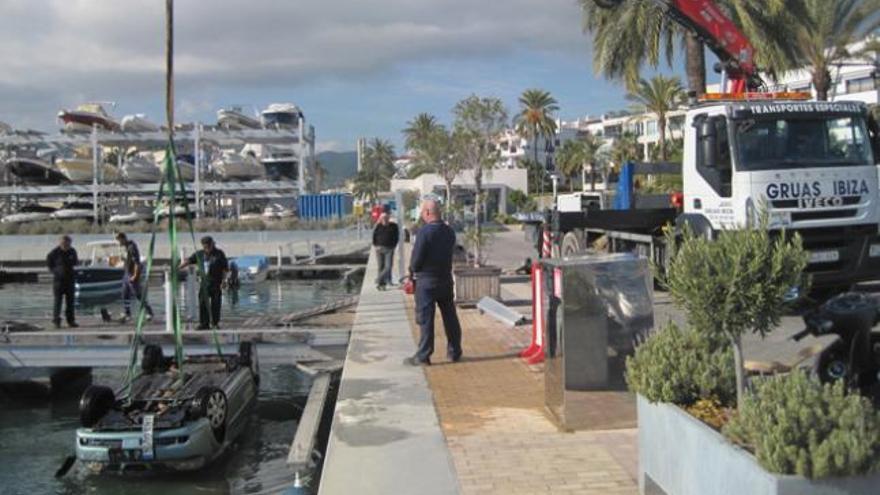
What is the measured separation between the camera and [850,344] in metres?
6.21

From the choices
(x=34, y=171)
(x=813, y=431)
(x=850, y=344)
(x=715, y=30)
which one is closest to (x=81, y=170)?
(x=34, y=171)

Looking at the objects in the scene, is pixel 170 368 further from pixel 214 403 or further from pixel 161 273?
pixel 161 273

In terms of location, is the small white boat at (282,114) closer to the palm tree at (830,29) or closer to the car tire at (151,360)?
the palm tree at (830,29)

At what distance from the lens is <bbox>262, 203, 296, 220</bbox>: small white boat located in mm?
72319

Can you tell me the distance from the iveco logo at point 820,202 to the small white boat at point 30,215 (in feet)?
212

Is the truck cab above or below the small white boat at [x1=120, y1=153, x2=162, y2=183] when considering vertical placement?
below

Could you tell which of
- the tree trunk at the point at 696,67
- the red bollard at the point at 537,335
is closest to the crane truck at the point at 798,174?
the red bollard at the point at 537,335

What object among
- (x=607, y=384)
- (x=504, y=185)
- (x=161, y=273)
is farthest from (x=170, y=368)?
(x=504, y=185)

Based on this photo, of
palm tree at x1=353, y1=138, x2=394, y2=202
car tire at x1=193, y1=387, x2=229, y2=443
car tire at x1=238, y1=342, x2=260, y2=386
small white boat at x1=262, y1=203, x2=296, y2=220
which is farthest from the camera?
palm tree at x1=353, y1=138, x2=394, y2=202

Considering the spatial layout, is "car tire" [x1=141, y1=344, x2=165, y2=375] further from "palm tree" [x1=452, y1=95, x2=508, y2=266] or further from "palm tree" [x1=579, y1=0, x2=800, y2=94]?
"palm tree" [x1=452, y1=95, x2=508, y2=266]

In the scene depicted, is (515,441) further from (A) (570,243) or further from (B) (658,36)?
(B) (658,36)

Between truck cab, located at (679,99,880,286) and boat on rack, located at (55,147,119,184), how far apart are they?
217 ft

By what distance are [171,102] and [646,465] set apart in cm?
518

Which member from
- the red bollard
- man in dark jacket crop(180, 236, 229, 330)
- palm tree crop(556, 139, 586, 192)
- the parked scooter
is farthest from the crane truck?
palm tree crop(556, 139, 586, 192)
